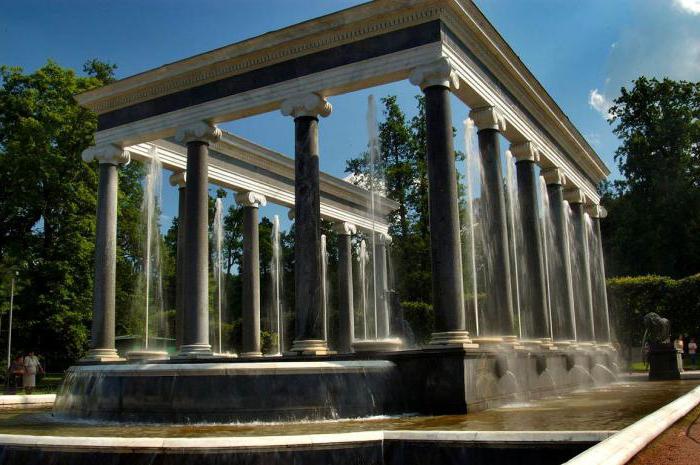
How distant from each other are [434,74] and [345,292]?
918 inches

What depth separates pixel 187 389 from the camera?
17844mm

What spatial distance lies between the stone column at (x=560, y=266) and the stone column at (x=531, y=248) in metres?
3.77

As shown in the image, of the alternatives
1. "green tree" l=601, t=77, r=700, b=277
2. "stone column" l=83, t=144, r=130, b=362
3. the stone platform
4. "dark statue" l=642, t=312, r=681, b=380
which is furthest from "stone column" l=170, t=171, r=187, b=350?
"green tree" l=601, t=77, r=700, b=277

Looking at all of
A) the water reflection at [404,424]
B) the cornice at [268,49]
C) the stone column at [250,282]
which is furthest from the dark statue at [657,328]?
the cornice at [268,49]

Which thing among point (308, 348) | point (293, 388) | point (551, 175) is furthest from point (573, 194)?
point (293, 388)

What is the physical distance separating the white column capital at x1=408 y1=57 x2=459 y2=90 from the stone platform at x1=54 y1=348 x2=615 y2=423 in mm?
9001

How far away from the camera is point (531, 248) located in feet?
102

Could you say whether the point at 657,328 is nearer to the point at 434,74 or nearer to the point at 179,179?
the point at 434,74

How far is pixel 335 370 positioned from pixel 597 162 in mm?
31300

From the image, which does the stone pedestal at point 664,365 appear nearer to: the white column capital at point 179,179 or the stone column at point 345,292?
the stone column at point 345,292

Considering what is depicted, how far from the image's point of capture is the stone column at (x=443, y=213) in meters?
21.5

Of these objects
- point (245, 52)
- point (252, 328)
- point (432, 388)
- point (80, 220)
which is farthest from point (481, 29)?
point (80, 220)

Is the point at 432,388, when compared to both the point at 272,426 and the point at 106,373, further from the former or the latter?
the point at 106,373

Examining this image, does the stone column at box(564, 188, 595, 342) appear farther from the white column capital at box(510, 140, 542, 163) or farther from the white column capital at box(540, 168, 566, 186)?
the white column capital at box(510, 140, 542, 163)
